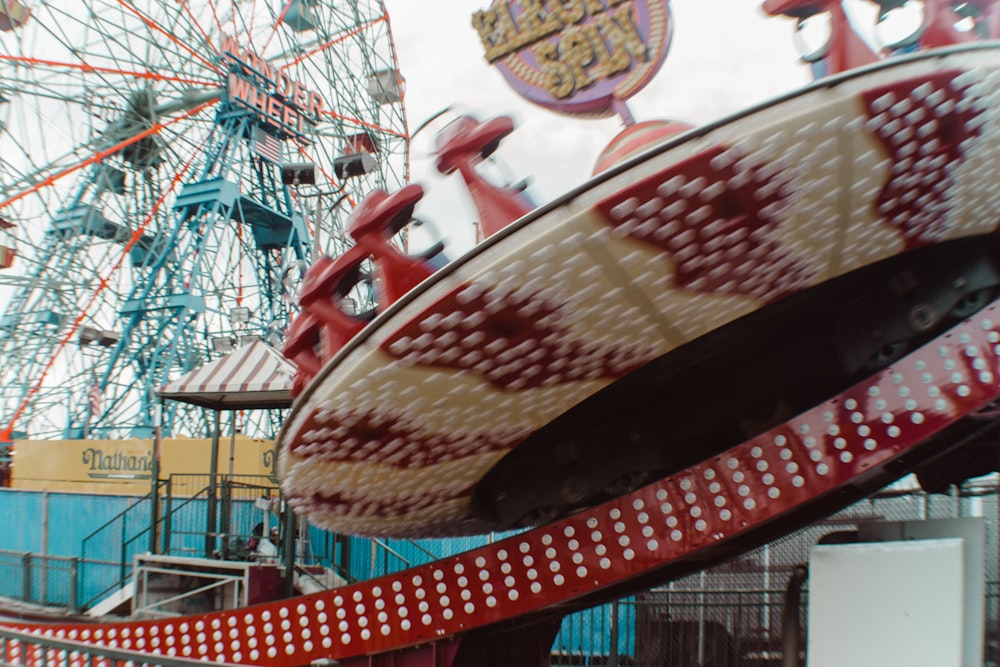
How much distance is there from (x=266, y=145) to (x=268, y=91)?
7.31 feet

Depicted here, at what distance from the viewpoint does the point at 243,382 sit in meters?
9.70

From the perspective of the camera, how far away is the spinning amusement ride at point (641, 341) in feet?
10.2

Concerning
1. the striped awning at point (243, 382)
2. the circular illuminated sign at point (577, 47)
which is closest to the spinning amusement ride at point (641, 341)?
the circular illuminated sign at point (577, 47)

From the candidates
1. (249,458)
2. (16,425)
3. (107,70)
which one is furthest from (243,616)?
(16,425)

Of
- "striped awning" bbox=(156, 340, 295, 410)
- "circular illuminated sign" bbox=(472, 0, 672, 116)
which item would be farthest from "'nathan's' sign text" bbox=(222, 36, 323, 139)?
"circular illuminated sign" bbox=(472, 0, 672, 116)

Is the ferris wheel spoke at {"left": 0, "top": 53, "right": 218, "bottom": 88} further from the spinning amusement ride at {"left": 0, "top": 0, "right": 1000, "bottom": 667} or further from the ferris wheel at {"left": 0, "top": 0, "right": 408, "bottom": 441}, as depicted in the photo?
the spinning amusement ride at {"left": 0, "top": 0, "right": 1000, "bottom": 667}

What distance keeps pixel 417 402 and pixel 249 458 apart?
1397 centimetres

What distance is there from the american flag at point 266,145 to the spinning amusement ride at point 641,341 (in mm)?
27700

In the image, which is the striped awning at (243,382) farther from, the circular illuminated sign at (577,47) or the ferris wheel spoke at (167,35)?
the ferris wheel spoke at (167,35)

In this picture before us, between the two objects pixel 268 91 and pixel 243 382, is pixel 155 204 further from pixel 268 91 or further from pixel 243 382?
pixel 243 382

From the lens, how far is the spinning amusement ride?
309 centimetres

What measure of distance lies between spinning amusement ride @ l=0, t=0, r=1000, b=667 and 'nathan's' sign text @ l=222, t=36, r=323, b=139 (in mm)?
28201

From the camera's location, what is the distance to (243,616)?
5715 millimetres

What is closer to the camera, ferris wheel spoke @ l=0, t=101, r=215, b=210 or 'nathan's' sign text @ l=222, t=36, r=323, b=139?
ferris wheel spoke @ l=0, t=101, r=215, b=210
